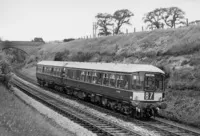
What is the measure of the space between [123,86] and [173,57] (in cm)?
961

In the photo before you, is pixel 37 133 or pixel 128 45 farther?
pixel 128 45

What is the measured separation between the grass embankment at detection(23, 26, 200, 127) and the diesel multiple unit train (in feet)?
6.01

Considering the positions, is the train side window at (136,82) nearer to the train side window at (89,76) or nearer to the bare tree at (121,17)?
the train side window at (89,76)

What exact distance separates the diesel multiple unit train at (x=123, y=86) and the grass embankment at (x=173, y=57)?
1.83 metres

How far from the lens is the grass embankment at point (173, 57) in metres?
19.1

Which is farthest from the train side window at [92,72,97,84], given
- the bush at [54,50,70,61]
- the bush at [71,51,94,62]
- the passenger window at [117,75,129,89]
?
the bush at [54,50,70,61]

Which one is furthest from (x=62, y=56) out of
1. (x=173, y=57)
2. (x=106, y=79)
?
(x=106, y=79)

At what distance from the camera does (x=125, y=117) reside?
18609 millimetres

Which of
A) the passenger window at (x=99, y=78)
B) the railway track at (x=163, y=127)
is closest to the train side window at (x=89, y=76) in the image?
the passenger window at (x=99, y=78)

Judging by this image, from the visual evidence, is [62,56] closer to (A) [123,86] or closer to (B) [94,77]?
(B) [94,77]

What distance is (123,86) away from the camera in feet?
62.2

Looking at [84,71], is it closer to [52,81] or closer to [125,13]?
[52,81]

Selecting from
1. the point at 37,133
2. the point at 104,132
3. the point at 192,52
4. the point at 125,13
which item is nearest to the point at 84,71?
the point at 192,52

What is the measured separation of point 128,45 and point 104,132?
2560 cm
